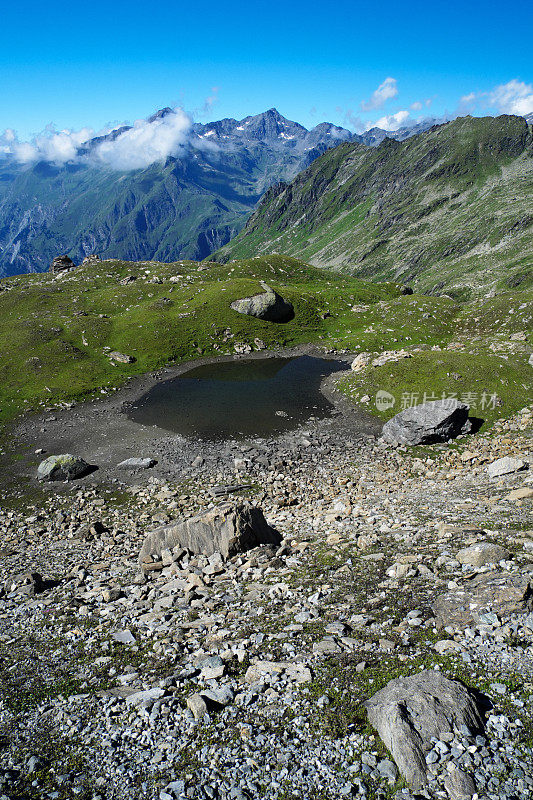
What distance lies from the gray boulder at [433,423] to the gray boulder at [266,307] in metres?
62.6

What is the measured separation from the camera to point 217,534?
75.7ft

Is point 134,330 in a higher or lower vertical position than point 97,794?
higher

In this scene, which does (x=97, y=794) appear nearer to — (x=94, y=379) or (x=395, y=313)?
(x=94, y=379)

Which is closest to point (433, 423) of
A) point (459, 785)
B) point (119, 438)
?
point (459, 785)

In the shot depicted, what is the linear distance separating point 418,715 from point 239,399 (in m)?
53.2

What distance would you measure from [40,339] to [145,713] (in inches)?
3397

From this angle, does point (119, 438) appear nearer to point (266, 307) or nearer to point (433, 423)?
point (433, 423)

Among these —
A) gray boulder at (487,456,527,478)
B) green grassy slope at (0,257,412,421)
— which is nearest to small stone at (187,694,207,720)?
gray boulder at (487,456,527,478)

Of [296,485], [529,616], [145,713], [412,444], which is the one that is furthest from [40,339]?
[529,616]

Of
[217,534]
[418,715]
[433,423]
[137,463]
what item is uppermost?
[418,715]

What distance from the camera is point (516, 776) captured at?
8.67 metres

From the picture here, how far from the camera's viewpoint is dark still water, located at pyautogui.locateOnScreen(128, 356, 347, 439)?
52625 mm

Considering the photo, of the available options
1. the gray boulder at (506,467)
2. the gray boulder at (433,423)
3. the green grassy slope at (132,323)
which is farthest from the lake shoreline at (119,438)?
the gray boulder at (506,467)

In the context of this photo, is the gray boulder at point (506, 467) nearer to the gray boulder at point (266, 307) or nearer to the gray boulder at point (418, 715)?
the gray boulder at point (418, 715)
